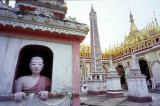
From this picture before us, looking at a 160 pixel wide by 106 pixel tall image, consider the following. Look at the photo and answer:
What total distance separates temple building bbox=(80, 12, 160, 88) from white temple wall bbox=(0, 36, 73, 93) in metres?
17.7

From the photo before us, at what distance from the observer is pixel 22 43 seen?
2.73 meters

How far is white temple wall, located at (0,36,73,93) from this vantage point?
2.39 m

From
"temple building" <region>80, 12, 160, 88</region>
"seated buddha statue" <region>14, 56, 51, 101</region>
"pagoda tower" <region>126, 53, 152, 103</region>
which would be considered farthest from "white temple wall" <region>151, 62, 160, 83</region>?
"seated buddha statue" <region>14, 56, 51, 101</region>

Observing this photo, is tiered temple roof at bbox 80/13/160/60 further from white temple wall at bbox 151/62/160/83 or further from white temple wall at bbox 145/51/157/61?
white temple wall at bbox 151/62/160/83

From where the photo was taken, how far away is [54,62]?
2879 millimetres

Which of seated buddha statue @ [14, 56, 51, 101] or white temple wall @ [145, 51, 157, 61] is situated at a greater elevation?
white temple wall @ [145, 51, 157, 61]

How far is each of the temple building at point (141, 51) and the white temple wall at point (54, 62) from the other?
17721 millimetres

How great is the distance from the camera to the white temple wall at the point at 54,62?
2395mm

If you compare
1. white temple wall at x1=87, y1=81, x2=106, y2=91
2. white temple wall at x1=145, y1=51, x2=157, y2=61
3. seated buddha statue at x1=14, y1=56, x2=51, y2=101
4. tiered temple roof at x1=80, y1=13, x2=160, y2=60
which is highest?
tiered temple roof at x1=80, y1=13, x2=160, y2=60

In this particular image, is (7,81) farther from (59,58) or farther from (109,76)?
(109,76)

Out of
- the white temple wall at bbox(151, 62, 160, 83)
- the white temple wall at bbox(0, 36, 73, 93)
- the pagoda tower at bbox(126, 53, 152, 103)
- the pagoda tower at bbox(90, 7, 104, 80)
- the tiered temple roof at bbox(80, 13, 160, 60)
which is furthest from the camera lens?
the tiered temple roof at bbox(80, 13, 160, 60)

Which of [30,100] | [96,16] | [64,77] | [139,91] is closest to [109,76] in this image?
[139,91]

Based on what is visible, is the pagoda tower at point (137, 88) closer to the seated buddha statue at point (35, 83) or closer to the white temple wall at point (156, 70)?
the seated buddha statue at point (35, 83)

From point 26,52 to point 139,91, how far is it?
7.53m
